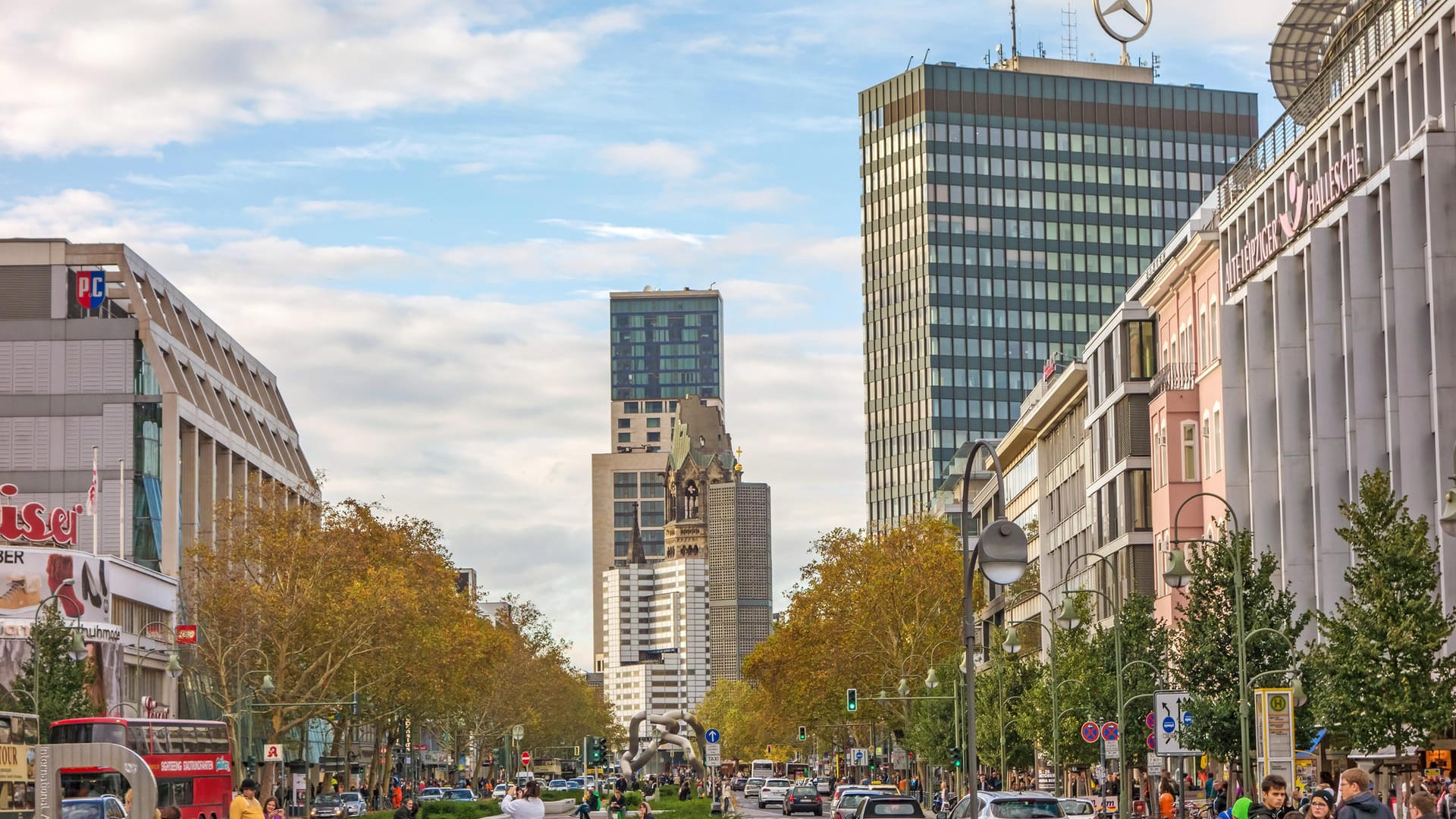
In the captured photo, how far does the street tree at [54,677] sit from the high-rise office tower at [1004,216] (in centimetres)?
12097

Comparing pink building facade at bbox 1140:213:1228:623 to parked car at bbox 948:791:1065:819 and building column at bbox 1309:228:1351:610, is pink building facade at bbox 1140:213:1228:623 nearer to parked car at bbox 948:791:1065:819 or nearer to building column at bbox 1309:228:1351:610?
building column at bbox 1309:228:1351:610

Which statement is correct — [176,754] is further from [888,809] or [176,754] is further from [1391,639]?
[1391,639]

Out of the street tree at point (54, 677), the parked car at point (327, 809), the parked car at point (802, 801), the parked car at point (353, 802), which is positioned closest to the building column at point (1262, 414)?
the parked car at point (802, 801)

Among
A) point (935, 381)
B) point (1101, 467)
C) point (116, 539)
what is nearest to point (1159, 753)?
point (1101, 467)

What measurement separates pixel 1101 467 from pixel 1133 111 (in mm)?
104862

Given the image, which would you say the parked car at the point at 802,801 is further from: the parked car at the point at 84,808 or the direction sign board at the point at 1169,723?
the parked car at the point at 84,808

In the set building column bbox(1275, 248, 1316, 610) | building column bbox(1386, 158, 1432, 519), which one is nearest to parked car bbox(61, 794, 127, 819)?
building column bbox(1386, 158, 1432, 519)

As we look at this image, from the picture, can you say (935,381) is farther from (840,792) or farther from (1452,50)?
(1452,50)

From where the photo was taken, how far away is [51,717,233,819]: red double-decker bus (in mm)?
53750

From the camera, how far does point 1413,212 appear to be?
166ft

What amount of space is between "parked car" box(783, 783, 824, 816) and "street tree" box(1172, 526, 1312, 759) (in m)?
36.7

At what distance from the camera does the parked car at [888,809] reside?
43.5 metres

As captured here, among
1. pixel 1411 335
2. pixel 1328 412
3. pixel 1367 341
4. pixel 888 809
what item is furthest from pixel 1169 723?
pixel 1328 412

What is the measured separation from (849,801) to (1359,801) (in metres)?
45.2
